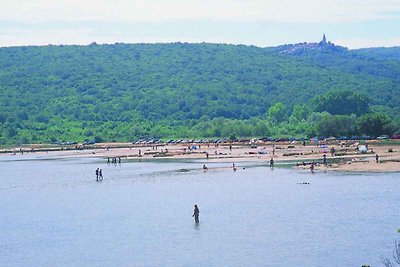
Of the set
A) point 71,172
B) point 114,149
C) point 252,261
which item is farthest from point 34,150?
point 252,261

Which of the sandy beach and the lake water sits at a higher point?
the sandy beach

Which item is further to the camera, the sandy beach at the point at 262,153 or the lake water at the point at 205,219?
the sandy beach at the point at 262,153

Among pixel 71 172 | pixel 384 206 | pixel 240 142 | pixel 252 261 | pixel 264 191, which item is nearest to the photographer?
pixel 252 261

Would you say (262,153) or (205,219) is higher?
(262,153)

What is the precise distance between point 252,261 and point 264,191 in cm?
2784

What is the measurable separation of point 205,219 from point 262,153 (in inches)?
2321

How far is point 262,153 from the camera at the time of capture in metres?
112

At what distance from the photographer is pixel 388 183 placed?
2672 inches

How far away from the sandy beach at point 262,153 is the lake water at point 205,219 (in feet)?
23.8

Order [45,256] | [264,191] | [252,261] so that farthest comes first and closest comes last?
[264,191], [45,256], [252,261]

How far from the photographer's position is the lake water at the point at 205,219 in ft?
136

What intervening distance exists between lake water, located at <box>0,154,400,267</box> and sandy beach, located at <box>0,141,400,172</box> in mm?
7244

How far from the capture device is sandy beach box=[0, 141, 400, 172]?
87000 millimetres

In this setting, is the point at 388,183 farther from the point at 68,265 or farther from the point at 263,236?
the point at 68,265
